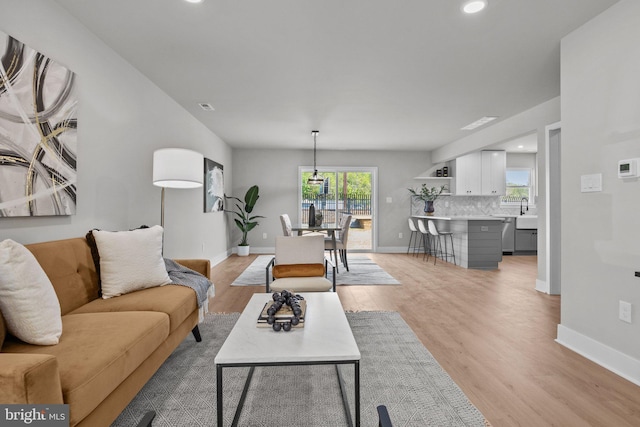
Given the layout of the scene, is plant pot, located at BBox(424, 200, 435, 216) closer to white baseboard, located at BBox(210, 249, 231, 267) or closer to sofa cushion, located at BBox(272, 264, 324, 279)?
white baseboard, located at BBox(210, 249, 231, 267)

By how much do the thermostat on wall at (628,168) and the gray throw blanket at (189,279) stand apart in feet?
9.71

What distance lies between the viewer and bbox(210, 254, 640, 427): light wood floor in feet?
5.87

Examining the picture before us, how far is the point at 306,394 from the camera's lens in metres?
1.90

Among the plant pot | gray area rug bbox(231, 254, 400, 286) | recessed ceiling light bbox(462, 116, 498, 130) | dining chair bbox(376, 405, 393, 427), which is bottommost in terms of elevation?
gray area rug bbox(231, 254, 400, 286)

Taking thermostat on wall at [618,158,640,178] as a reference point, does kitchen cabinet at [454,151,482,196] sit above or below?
above

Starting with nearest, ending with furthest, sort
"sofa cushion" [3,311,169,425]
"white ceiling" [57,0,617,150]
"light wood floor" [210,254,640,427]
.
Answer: "sofa cushion" [3,311,169,425] → "light wood floor" [210,254,640,427] → "white ceiling" [57,0,617,150]

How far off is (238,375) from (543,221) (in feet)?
13.6

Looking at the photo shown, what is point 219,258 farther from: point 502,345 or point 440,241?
point 502,345

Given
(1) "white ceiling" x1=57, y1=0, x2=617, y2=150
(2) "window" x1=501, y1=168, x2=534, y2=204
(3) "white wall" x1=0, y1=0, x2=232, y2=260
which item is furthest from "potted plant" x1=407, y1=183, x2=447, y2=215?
(3) "white wall" x1=0, y1=0, x2=232, y2=260

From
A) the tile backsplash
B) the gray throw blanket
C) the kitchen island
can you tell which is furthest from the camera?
the tile backsplash

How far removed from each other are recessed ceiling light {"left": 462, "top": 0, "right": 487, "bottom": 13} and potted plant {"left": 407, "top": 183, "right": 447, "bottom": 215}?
18.0 ft

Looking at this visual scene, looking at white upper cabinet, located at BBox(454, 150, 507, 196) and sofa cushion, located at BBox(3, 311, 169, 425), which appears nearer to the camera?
sofa cushion, located at BBox(3, 311, 169, 425)

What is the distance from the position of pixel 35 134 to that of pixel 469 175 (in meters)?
7.48

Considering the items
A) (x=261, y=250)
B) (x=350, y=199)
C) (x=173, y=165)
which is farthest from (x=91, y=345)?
(x=350, y=199)
